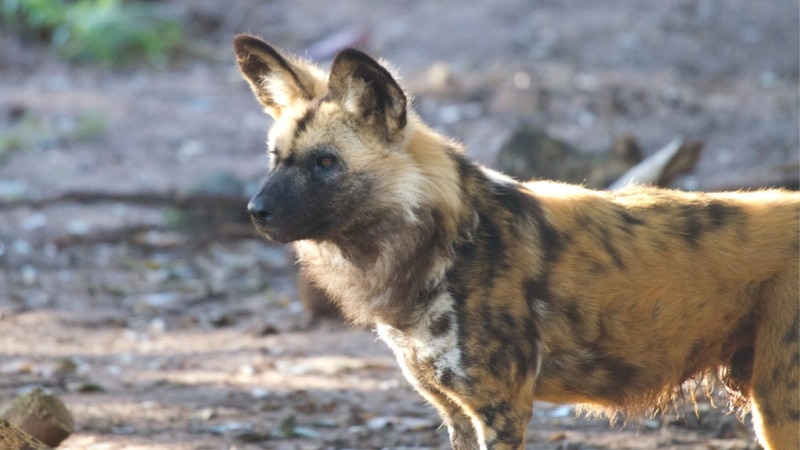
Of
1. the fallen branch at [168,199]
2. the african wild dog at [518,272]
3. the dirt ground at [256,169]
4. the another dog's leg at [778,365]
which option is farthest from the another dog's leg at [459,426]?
the fallen branch at [168,199]

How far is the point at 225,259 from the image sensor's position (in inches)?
263

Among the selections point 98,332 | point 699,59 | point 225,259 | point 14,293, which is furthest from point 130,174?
point 699,59

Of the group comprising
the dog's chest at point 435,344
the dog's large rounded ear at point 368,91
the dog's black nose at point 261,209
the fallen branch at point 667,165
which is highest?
the dog's large rounded ear at point 368,91

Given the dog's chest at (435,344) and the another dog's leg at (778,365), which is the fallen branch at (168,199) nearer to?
the dog's chest at (435,344)

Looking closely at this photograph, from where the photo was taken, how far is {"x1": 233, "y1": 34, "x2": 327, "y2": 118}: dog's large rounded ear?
3148 millimetres

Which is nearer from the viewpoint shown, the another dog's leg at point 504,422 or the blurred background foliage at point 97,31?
the another dog's leg at point 504,422

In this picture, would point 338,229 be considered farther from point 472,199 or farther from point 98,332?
point 98,332

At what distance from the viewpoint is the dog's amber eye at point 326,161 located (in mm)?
2991

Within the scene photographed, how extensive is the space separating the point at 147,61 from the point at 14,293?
5.06 metres

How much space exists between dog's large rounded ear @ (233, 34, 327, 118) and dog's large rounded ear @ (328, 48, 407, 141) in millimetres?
169

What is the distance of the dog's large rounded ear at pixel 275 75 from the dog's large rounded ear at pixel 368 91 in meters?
0.17

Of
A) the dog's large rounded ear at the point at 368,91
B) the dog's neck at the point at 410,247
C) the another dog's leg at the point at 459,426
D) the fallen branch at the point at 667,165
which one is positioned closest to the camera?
the dog's large rounded ear at the point at 368,91

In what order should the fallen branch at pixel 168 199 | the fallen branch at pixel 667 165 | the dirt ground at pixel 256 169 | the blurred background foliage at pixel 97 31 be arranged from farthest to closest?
the blurred background foliage at pixel 97 31 < the fallen branch at pixel 168 199 < the fallen branch at pixel 667 165 < the dirt ground at pixel 256 169

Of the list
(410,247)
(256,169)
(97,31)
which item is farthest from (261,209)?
(97,31)
